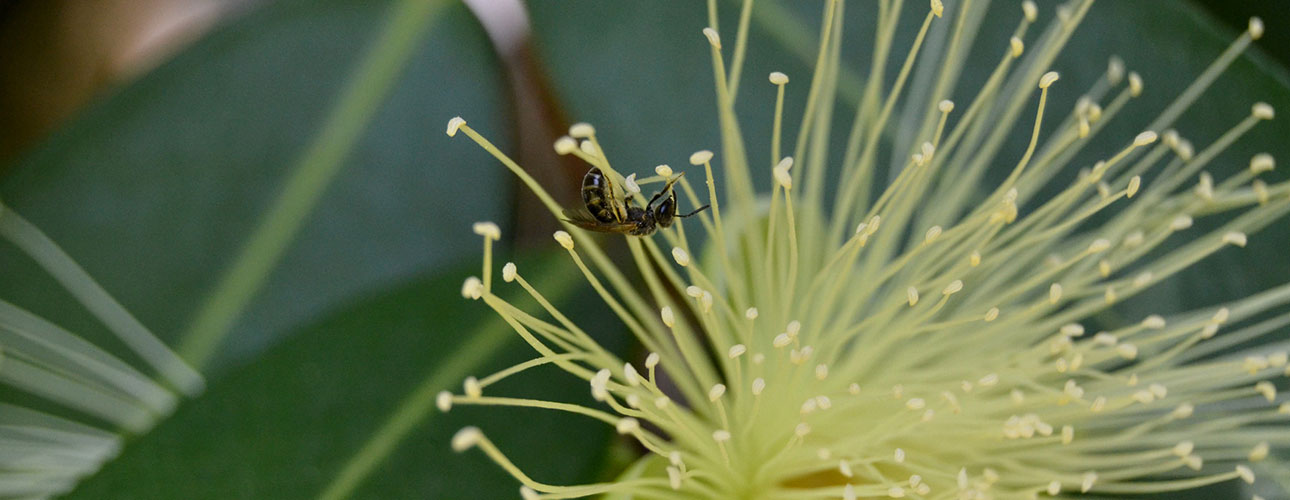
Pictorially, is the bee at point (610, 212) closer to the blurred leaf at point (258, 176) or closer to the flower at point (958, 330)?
the flower at point (958, 330)

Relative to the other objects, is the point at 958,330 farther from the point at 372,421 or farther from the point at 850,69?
the point at 372,421

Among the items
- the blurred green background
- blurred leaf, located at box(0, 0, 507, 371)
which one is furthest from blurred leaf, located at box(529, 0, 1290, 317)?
blurred leaf, located at box(0, 0, 507, 371)

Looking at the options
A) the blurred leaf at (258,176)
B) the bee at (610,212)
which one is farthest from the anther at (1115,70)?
the blurred leaf at (258,176)

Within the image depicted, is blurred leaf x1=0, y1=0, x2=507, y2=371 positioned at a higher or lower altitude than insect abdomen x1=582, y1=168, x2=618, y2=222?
higher

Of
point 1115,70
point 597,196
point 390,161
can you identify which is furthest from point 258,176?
point 1115,70

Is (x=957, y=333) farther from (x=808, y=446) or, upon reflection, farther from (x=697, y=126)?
(x=697, y=126)

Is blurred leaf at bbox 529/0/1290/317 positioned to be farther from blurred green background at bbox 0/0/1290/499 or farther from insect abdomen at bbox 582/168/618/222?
insect abdomen at bbox 582/168/618/222
